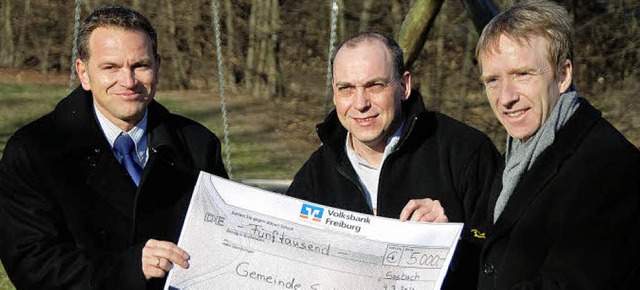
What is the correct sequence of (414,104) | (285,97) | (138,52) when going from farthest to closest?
(285,97)
(414,104)
(138,52)

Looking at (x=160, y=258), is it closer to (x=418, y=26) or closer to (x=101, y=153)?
(x=101, y=153)

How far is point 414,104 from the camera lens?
174 inches

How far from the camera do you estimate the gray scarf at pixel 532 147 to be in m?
3.56

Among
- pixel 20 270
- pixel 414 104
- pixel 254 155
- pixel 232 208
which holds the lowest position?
pixel 254 155

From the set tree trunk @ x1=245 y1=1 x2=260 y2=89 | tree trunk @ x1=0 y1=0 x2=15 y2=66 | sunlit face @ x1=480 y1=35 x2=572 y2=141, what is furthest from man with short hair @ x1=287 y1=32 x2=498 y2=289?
tree trunk @ x1=0 y1=0 x2=15 y2=66

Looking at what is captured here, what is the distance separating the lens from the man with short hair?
4258 mm

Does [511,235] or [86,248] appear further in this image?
[86,248]

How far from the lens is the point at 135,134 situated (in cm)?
421

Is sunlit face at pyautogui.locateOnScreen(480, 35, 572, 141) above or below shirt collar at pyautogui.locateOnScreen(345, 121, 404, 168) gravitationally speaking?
above

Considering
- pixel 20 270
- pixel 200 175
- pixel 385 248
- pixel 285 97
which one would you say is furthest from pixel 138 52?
pixel 285 97

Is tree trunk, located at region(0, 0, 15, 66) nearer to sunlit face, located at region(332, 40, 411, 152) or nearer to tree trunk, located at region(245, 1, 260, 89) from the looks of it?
tree trunk, located at region(245, 1, 260, 89)

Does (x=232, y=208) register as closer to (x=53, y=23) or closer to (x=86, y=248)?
(x=86, y=248)

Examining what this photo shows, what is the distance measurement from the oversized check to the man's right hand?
0.04 metres

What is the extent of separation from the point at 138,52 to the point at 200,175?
53 centimetres
